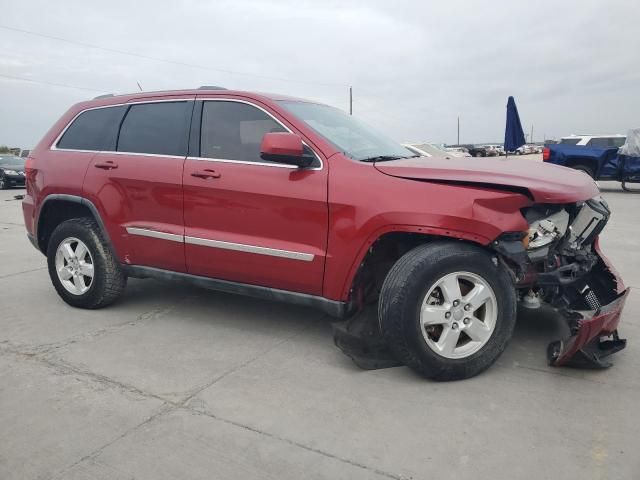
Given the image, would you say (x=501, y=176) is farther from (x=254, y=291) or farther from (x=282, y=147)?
(x=254, y=291)

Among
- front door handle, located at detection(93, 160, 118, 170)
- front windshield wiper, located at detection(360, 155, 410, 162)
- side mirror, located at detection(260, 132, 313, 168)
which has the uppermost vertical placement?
side mirror, located at detection(260, 132, 313, 168)

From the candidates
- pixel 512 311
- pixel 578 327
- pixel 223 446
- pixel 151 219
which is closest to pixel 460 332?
pixel 512 311

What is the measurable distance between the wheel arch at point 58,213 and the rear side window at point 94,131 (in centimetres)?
46

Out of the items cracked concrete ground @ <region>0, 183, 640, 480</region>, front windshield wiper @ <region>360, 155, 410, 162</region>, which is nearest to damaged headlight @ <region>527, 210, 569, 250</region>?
cracked concrete ground @ <region>0, 183, 640, 480</region>

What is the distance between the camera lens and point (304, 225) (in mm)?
3398

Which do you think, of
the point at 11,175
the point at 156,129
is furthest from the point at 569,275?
the point at 11,175

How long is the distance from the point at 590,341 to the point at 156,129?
339cm

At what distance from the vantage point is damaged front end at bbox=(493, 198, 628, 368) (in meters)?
3.08

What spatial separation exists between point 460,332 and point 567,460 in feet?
3.05

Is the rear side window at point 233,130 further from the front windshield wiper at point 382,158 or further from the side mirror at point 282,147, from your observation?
the front windshield wiper at point 382,158

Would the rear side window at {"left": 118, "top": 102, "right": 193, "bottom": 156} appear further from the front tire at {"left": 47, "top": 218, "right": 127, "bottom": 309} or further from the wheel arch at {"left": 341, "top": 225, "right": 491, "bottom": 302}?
the wheel arch at {"left": 341, "top": 225, "right": 491, "bottom": 302}

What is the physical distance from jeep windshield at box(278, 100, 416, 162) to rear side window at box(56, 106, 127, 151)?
1.56 m

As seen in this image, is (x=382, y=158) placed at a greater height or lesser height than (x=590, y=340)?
greater

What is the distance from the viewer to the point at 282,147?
3.21 metres
